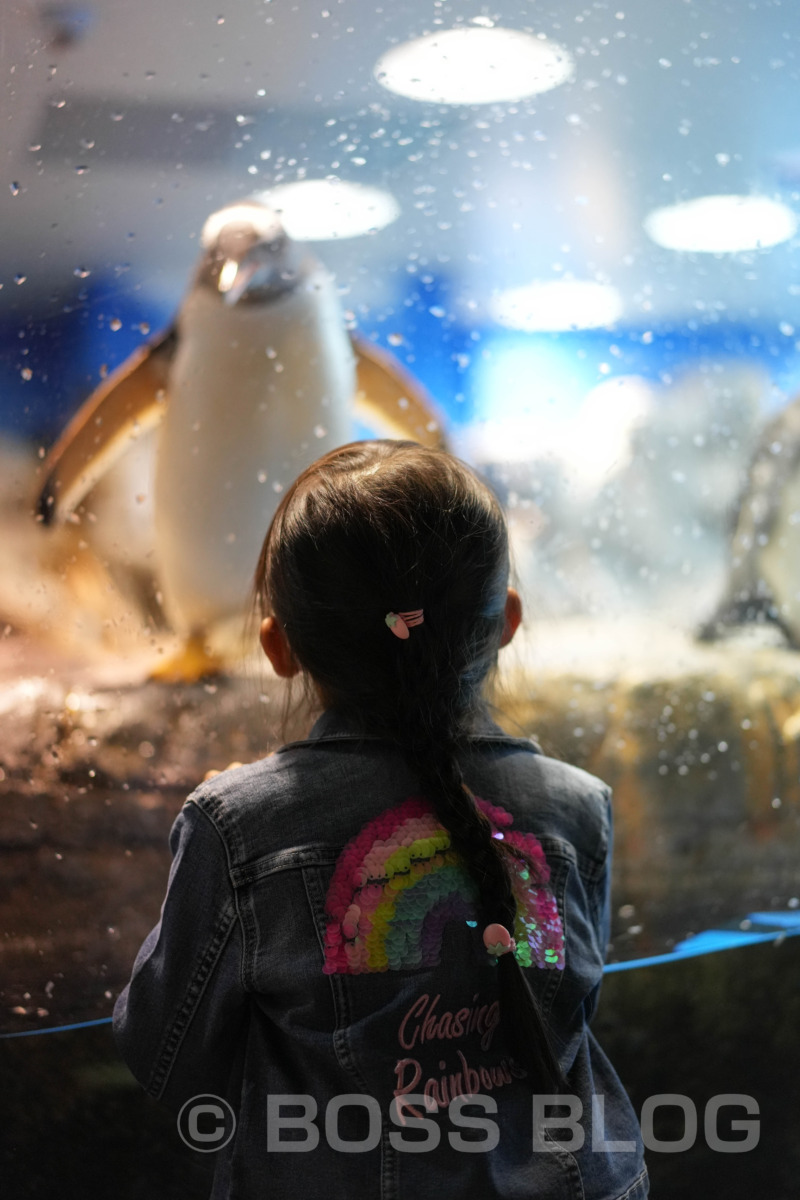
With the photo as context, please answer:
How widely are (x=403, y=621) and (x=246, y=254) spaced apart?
504mm

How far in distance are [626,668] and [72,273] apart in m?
0.56

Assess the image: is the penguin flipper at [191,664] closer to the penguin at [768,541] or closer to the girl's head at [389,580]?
the girl's head at [389,580]

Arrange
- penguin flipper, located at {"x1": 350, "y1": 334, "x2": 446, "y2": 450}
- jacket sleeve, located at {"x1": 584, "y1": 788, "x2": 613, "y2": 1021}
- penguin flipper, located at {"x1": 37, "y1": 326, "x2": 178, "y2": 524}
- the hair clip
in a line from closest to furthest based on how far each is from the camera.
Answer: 1. the hair clip
2. jacket sleeve, located at {"x1": 584, "y1": 788, "x2": 613, "y2": 1021}
3. penguin flipper, located at {"x1": 37, "y1": 326, "x2": 178, "y2": 524}
4. penguin flipper, located at {"x1": 350, "y1": 334, "x2": 446, "y2": 450}

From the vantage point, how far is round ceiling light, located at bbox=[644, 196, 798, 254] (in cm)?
97

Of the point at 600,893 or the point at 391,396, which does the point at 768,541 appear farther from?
the point at 600,893

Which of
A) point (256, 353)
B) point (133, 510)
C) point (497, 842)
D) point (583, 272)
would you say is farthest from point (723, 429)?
point (497, 842)

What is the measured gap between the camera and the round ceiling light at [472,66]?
2.81 ft

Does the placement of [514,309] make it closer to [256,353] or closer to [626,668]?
[256,353]

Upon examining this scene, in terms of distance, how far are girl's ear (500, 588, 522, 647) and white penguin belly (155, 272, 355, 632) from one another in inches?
14.1

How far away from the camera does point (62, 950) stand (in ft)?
2.49

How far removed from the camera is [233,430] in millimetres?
888

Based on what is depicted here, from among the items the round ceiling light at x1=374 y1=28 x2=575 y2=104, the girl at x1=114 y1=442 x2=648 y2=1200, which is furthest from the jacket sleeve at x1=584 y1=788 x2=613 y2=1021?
the round ceiling light at x1=374 y1=28 x2=575 y2=104

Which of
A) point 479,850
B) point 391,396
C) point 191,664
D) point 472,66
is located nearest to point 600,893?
point 479,850

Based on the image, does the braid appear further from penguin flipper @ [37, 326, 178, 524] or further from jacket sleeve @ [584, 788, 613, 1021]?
penguin flipper @ [37, 326, 178, 524]
